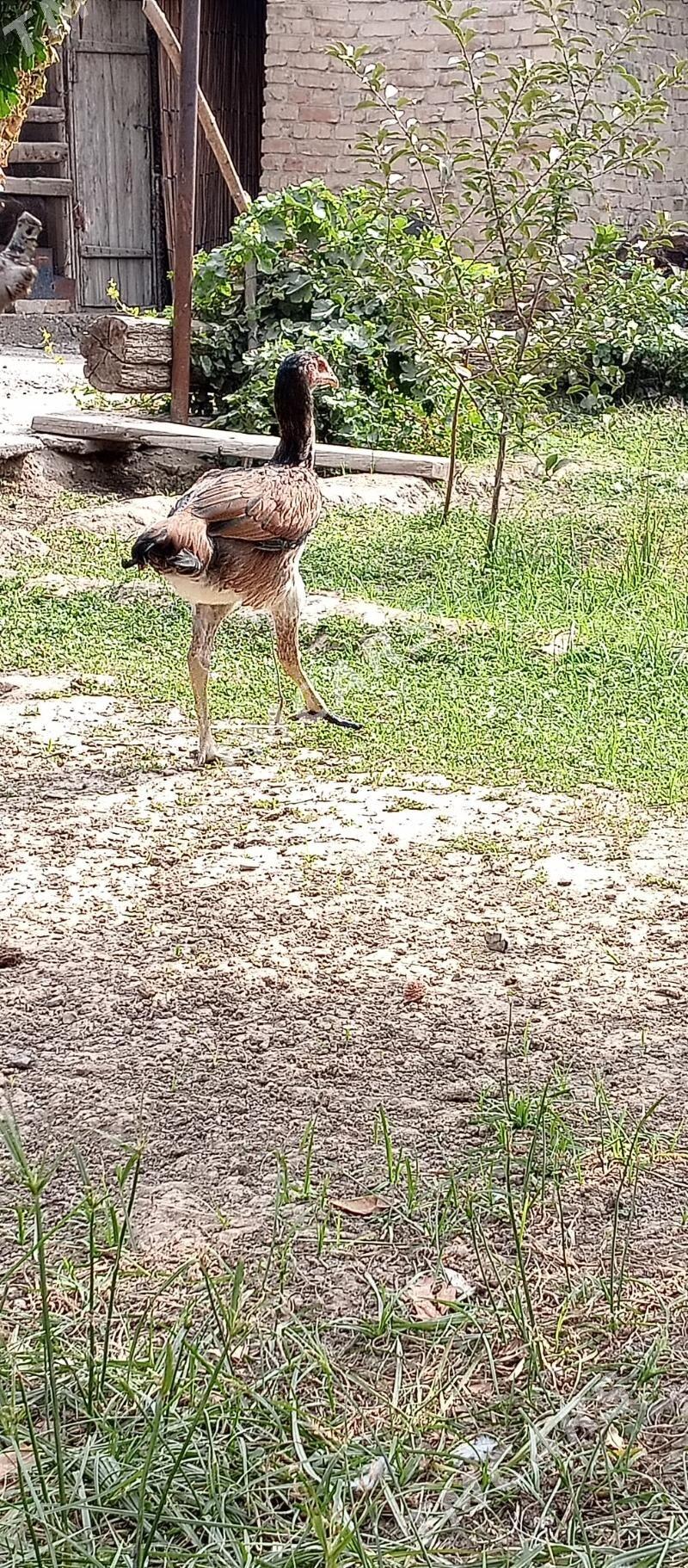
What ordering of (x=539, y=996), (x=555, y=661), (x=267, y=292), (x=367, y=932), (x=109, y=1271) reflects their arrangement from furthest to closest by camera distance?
(x=267, y=292)
(x=555, y=661)
(x=367, y=932)
(x=539, y=996)
(x=109, y=1271)

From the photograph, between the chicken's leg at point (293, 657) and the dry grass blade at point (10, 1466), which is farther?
the chicken's leg at point (293, 657)

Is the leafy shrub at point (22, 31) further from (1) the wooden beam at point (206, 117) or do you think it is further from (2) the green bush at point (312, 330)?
(1) the wooden beam at point (206, 117)

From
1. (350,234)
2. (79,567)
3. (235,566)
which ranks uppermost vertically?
(350,234)

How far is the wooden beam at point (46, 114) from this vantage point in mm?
14734

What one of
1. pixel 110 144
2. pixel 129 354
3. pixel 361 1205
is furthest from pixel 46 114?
pixel 361 1205

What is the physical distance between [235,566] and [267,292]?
592 cm

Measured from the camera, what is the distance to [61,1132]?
269cm

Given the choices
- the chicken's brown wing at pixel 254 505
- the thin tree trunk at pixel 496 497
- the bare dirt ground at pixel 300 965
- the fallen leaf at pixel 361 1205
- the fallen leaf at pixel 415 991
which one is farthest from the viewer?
the thin tree trunk at pixel 496 497

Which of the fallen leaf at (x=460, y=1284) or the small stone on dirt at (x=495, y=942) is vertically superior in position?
A: the fallen leaf at (x=460, y=1284)

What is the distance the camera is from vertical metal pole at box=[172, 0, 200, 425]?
28.0ft

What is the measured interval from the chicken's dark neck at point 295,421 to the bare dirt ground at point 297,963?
0.96 metres

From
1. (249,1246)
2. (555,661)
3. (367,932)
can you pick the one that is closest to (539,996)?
(367,932)

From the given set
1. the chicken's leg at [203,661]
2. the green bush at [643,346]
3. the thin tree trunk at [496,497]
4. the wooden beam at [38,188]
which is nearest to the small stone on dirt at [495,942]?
the chicken's leg at [203,661]

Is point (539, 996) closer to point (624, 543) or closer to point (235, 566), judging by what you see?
point (235, 566)
